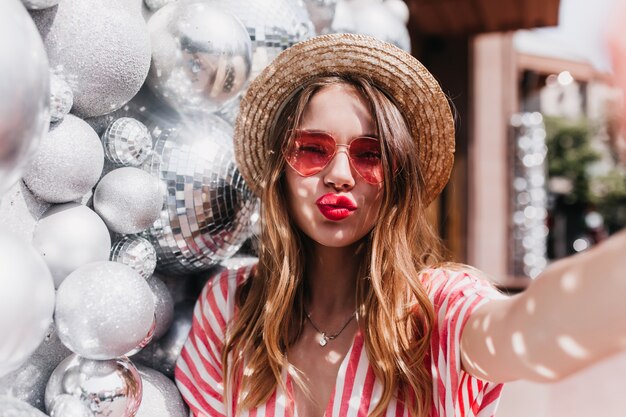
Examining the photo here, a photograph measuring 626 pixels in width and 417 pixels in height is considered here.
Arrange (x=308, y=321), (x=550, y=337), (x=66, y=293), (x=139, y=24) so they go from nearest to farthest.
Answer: (x=550, y=337)
(x=66, y=293)
(x=139, y=24)
(x=308, y=321)

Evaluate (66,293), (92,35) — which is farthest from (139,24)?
(66,293)

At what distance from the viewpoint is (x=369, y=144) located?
1.54 metres

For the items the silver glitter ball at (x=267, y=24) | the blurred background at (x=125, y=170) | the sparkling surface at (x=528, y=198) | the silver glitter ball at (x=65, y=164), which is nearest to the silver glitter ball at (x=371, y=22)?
the blurred background at (x=125, y=170)

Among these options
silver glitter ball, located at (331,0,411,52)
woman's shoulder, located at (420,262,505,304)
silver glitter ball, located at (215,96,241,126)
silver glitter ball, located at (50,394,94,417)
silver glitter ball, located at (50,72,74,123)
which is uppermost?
silver glitter ball, located at (331,0,411,52)

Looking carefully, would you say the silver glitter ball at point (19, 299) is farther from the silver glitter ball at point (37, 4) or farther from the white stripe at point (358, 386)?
the white stripe at point (358, 386)

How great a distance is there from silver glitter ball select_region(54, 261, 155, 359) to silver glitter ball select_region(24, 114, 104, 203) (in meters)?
0.18

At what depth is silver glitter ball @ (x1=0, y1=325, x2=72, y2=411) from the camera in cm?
133

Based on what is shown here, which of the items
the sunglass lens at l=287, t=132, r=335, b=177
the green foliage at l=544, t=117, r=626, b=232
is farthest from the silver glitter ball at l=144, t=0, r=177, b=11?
the green foliage at l=544, t=117, r=626, b=232

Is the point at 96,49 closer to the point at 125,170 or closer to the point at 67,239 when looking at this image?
the point at 125,170

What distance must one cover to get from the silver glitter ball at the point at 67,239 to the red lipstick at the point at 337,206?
520mm

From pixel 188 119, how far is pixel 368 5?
2.75 feet

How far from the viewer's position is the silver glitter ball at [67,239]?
1329 millimetres

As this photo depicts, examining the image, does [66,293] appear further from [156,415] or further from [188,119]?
[188,119]

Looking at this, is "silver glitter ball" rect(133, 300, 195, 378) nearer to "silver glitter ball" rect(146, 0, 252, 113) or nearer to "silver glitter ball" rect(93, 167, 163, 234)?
"silver glitter ball" rect(93, 167, 163, 234)
